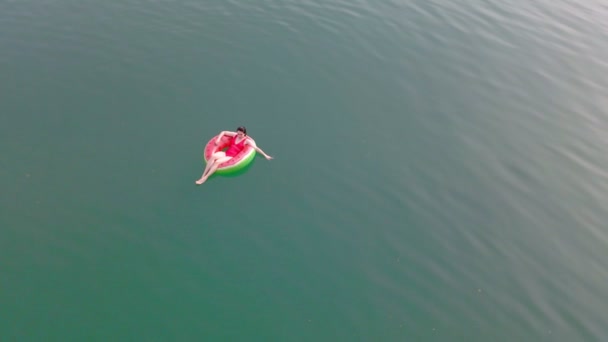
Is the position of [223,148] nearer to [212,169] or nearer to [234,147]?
[234,147]

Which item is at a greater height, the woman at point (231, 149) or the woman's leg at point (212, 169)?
the woman at point (231, 149)

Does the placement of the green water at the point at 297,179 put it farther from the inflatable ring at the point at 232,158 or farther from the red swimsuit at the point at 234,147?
the red swimsuit at the point at 234,147

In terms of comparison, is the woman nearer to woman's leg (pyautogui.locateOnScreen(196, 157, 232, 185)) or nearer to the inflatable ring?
woman's leg (pyautogui.locateOnScreen(196, 157, 232, 185))

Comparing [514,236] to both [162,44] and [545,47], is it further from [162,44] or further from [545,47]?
[162,44]

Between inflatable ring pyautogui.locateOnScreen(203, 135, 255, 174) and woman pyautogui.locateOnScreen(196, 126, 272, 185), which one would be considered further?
inflatable ring pyautogui.locateOnScreen(203, 135, 255, 174)

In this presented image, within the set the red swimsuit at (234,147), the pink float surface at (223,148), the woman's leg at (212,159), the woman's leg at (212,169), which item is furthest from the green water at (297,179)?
the red swimsuit at (234,147)

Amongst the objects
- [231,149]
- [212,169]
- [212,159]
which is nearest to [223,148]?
[231,149]

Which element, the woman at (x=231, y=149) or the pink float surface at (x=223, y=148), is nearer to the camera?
the woman at (x=231, y=149)

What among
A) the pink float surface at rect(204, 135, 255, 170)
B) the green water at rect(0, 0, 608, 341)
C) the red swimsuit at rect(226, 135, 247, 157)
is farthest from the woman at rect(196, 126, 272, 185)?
the green water at rect(0, 0, 608, 341)

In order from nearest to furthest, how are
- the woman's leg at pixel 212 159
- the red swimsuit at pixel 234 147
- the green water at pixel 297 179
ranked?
the green water at pixel 297 179, the woman's leg at pixel 212 159, the red swimsuit at pixel 234 147
